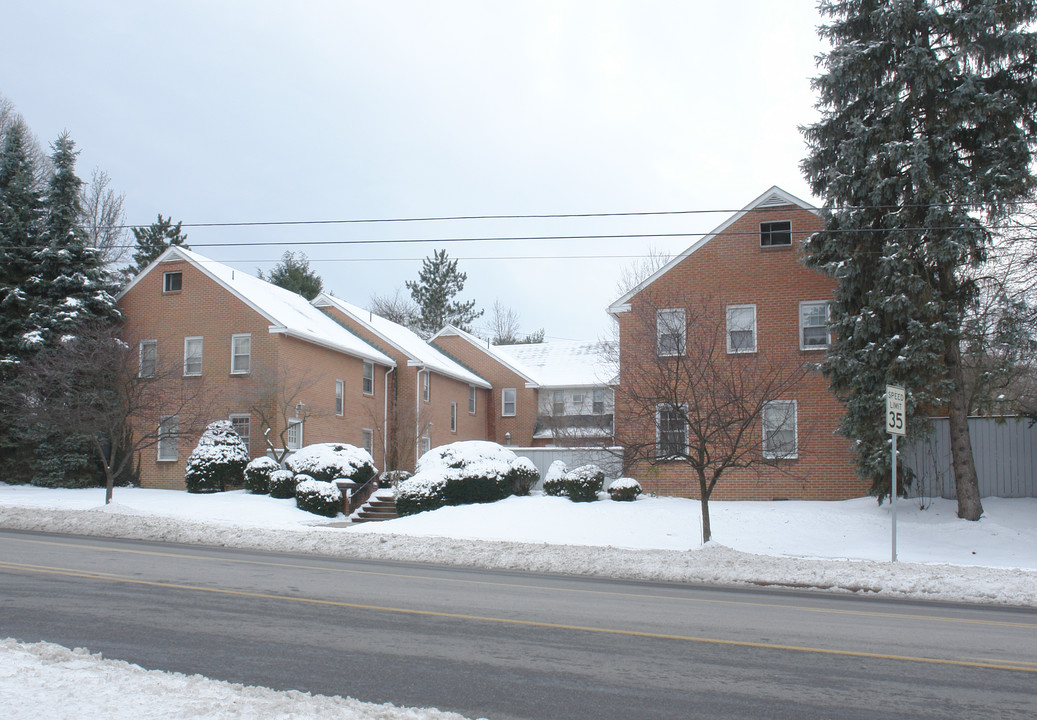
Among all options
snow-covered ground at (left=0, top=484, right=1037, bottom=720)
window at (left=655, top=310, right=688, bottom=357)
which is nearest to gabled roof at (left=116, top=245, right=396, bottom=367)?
snow-covered ground at (left=0, top=484, right=1037, bottom=720)

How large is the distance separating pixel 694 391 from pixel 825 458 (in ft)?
26.0

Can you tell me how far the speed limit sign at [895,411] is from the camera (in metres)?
14.2

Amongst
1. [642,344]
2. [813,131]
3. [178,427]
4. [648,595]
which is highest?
[813,131]

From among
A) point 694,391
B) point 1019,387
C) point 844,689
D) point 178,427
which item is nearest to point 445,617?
point 844,689

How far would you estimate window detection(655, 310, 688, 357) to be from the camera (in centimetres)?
1830

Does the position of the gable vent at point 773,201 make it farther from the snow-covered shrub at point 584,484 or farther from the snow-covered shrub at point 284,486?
the snow-covered shrub at point 284,486

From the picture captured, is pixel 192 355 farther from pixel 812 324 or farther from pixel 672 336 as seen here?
pixel 812 324

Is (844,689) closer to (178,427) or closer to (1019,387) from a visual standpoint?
(178,427)

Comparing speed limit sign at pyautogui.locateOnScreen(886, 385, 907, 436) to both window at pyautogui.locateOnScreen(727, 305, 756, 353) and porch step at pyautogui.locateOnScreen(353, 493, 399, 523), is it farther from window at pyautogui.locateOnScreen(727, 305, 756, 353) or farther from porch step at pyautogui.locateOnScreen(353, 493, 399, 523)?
porch step at pyautogui.locateOnScreen(353, 493, 399, 523)

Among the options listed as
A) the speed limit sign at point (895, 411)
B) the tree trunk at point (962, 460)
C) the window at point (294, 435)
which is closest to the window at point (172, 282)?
the window at point (294, 435)

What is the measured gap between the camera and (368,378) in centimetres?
3588

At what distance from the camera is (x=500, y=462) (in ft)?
77.0

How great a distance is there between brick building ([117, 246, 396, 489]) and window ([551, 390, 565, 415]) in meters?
12.4

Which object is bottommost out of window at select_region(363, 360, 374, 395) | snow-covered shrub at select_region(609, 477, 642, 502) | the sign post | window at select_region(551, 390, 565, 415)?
snow-covered shrub at select_region(609, 477, 642, 502)
